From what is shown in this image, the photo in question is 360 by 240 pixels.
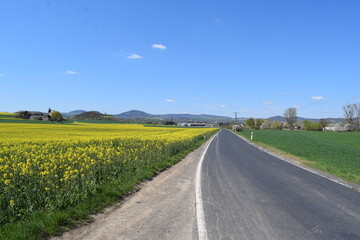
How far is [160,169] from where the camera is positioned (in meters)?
12.0

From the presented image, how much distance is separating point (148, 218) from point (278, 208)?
119 inches

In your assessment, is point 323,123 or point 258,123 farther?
point 258,123

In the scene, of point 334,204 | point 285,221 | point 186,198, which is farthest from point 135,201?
point 334,204

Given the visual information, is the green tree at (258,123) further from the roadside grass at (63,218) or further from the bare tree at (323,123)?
the roadside grass at (63,218)

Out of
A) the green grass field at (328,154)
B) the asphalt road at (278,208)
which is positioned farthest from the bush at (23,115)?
the asphalt road at (278,208)

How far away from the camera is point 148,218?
5523 mm

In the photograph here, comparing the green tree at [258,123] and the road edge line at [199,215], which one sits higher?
the green tree at [258,123]

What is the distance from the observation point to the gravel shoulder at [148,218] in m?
4.70

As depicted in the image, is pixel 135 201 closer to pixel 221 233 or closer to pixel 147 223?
pixel 147 223

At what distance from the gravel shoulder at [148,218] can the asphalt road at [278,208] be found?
0.45 meters

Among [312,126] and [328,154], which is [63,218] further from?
[312,126]

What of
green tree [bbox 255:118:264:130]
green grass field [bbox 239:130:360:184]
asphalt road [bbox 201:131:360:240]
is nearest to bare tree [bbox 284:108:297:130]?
green tree [bbox 255:118:264:130]

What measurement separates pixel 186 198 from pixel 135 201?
129cm

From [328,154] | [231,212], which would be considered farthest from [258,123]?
[231,212]
